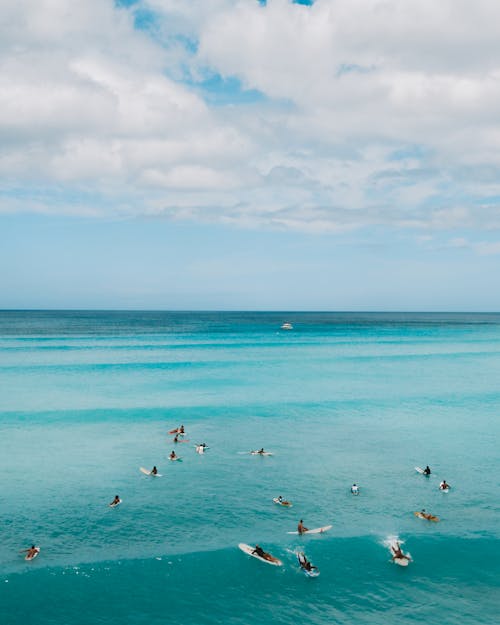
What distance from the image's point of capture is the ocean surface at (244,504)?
19.5m

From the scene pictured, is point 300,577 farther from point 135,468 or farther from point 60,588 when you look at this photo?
point 135,468

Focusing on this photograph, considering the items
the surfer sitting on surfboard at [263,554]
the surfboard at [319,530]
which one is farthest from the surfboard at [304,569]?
the surfboard at [319,530]

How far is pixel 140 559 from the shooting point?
22.0 m

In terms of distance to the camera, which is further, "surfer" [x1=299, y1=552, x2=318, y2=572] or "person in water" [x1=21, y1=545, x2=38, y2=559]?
"person in water" [x1=21, y1=545, x2=38, y2=559]

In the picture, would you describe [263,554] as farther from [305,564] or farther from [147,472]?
[147,472]

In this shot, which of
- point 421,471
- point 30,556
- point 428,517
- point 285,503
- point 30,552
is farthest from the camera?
point 421,471

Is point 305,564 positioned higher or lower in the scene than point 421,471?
lower

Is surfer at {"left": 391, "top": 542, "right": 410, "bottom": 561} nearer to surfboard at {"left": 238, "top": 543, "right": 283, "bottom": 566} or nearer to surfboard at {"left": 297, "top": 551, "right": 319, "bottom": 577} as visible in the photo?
surfboard at {"left": 297, "top": 551, "right": 319, "bottom": 577}

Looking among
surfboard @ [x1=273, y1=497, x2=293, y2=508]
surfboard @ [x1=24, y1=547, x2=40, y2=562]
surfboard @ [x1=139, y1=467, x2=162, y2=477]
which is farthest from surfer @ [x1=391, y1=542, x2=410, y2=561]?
surfboard @ [x1=24, y1=547, x2=40, y2=562]

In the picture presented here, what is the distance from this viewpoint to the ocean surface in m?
19.5

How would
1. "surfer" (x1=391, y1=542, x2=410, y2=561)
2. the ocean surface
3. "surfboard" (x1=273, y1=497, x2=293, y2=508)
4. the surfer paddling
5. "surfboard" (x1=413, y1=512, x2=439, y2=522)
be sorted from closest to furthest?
the ocean surface → the surfer paddling → "surfer" (x1=391, y1=542, x2=410, y2=561) → "surfboard" (x1=413, y1=512, x2=439, y2=522) → "surfboard" (x1=273, y1=497, x2=293, y2=508)

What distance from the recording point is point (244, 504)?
27.5 m

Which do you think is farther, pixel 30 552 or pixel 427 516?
pixel 427 516

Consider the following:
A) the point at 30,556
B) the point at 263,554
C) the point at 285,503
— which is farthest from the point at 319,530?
the point at 30,556
